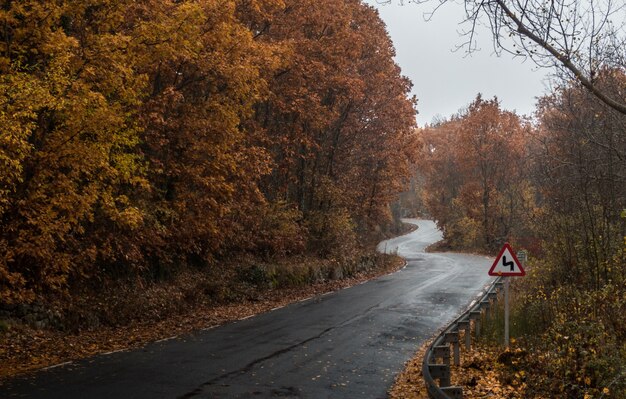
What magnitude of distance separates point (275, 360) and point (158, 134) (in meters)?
7.89

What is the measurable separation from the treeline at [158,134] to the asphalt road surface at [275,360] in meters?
3.22

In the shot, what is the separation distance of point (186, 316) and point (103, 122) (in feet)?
20.5

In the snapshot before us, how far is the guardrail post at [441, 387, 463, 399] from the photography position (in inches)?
287

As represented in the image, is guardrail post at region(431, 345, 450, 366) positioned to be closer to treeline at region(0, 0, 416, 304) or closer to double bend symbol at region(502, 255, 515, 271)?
double bend symbol at region(502, 255, 515, 271)

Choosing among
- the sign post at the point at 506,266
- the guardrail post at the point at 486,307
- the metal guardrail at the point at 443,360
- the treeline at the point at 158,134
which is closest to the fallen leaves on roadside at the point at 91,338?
the treeline at the point at 158,134

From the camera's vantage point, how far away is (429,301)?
19953 millimetres

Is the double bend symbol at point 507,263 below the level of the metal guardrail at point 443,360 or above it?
above

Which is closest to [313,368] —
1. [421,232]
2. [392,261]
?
[392,261]

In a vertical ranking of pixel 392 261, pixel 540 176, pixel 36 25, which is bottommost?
pixel 392 261

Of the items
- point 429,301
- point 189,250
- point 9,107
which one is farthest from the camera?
point 429,301

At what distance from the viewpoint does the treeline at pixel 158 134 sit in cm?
1146

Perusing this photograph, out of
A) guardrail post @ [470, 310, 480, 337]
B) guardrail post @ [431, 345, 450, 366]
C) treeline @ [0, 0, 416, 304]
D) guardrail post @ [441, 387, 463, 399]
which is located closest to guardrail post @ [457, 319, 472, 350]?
guardrail post @ [470, 310, 480, 337]

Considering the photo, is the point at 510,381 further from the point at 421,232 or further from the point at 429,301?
the point at 421,232

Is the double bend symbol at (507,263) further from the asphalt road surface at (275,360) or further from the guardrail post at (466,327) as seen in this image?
the asphalt road surface at (275,360)
